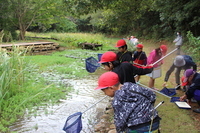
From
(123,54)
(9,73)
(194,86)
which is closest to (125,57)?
(123,54)

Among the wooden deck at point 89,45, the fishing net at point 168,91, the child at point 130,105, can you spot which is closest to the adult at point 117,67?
→ the child at point 130,105

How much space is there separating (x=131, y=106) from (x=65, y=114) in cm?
299

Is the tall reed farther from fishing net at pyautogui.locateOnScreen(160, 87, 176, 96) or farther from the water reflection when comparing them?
fishing net at pyautogui.locateOnScreen(160, 87, 176, 96)

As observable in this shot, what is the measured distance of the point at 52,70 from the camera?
27.8 ft

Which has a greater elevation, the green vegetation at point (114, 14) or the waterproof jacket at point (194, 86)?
the green vegetation at point (114, 14)

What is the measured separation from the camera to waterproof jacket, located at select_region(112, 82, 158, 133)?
1.85 meters

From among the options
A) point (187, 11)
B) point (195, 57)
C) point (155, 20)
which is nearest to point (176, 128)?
point (195, 57)

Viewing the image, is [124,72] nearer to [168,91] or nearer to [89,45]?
[168,91]

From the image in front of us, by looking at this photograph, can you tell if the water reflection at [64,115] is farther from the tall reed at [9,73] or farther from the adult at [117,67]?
the adult at [117,67]

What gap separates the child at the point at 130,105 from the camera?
1.85 meters

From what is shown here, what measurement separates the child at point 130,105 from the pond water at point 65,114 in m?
2.08

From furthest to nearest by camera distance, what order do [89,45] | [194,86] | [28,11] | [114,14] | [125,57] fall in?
[28,11]
[89,45]
[114,14]
[194,86]
[125,57]

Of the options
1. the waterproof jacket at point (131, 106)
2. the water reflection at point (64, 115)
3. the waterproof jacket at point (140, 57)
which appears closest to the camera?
the waterproof jacket at point (131, 106)

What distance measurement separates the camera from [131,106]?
1852 mm
